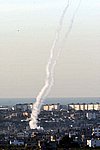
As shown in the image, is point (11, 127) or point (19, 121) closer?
point (11, 127)

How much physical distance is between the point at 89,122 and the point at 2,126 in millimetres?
10093

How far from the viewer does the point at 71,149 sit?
1626 inches

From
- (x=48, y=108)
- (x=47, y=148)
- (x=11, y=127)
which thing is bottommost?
(x=47, y=148)

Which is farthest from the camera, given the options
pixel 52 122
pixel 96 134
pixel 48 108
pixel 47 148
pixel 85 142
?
pixel 48 108

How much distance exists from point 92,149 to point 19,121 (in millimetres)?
43151

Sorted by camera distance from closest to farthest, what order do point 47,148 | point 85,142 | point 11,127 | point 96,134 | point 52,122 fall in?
point 47,148 → point 85,142 → point 96,134 → point 11,127 → point 52,122

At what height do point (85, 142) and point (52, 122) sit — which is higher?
point (52, 122)

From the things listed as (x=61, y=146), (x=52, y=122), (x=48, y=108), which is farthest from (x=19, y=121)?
(x=61, y=146)

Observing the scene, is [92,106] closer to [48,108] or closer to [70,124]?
[48,108]

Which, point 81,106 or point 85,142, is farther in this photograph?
point 81,106

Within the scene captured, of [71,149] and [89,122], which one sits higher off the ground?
[89,122]

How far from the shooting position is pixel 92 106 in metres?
123

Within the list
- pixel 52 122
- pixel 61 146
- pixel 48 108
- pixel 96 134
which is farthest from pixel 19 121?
pixel 61 146

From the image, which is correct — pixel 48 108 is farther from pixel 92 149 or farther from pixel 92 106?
pixel 92 149
